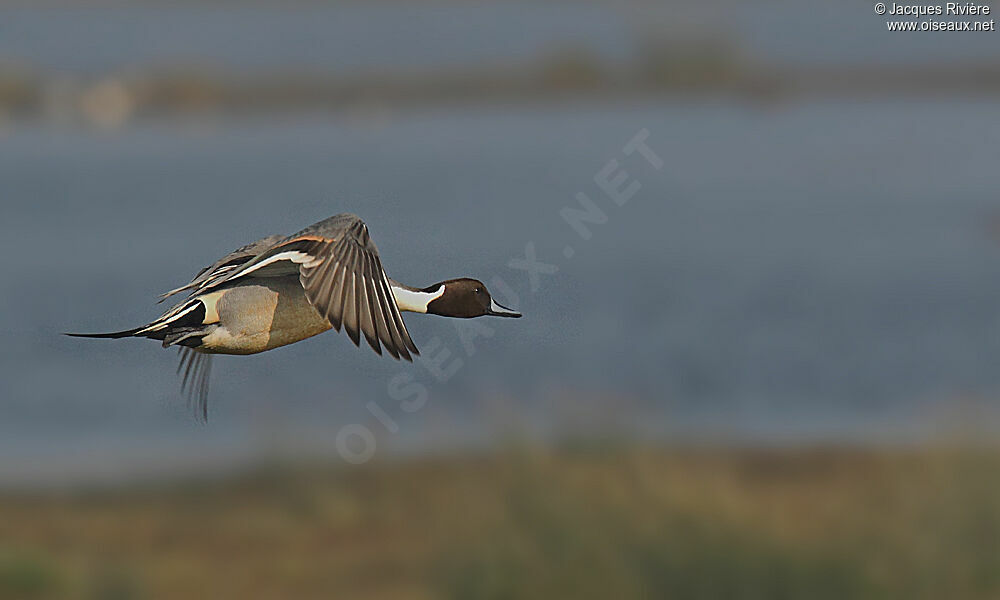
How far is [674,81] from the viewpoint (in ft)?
80.5

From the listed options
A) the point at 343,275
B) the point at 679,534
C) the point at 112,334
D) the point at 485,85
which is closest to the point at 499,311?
the point at 343,275

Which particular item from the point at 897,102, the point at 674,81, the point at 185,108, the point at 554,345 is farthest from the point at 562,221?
the point at 185,108

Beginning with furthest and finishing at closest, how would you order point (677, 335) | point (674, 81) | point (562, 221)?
point (674, 81), point (562, 221), point (677, 335)

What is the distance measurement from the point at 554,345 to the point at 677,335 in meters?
0.93

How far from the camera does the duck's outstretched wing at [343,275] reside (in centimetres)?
160

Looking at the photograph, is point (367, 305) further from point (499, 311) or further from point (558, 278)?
point (558, 278)

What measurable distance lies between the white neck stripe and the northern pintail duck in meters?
0.03

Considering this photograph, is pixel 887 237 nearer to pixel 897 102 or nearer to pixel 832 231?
pixel 832 231

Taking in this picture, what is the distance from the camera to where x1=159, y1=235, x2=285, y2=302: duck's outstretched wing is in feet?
5.81

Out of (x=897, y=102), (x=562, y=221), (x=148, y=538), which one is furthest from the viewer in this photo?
(x=897, y=102)

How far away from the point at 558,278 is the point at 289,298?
414 inches

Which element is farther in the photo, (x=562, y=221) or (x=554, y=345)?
(x=562, y=221)

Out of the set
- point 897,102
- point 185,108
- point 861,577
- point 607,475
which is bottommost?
point 861,577

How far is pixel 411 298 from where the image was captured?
1.89 metres
